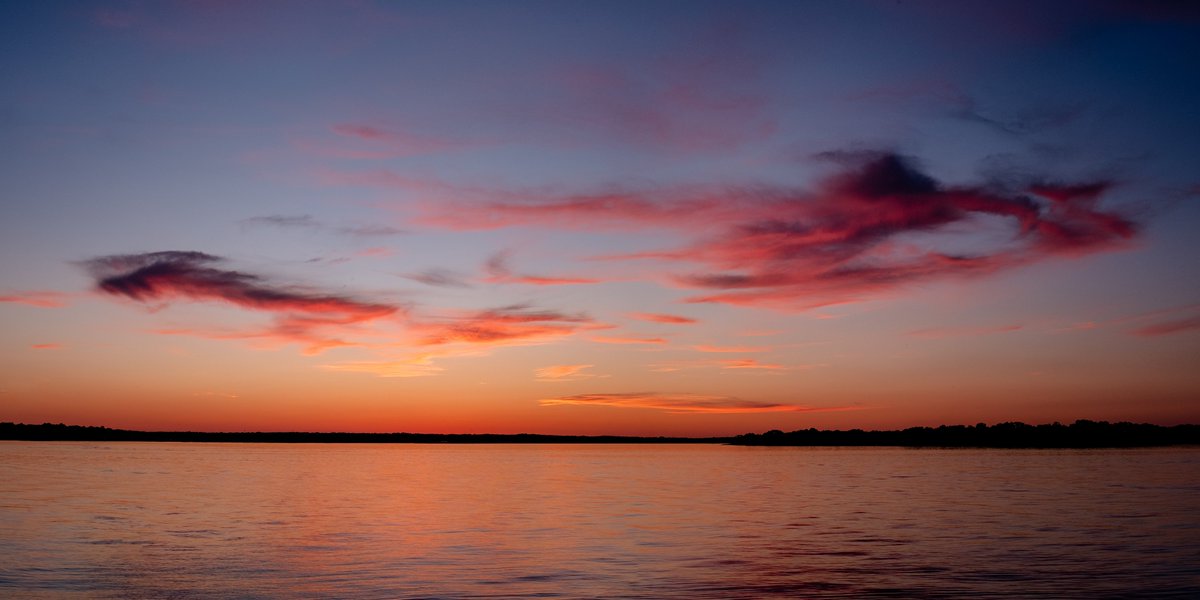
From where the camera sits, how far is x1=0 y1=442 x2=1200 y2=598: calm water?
24.8 metres

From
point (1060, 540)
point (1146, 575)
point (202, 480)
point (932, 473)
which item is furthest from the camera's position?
point (932, 473)

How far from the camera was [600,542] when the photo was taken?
34.2m

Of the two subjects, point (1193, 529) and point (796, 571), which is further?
point (1193, 529)

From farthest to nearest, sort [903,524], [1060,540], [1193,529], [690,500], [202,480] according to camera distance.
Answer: [202,480], [690,500], [903,524], [1193,529], [1060,540]

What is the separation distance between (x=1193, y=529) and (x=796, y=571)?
66.6 ft

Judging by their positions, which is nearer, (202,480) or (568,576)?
(568,576)

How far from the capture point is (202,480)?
Result: 7319 centimetres

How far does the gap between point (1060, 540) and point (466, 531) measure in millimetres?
22779

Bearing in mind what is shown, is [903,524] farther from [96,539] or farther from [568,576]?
[96,539]

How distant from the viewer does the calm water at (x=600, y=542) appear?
2483cm

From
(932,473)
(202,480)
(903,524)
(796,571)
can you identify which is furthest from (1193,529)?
(202,480)

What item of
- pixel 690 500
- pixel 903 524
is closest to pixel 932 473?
pixel 690 500

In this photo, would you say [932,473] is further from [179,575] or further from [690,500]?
[179,575]

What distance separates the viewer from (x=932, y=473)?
276ft
